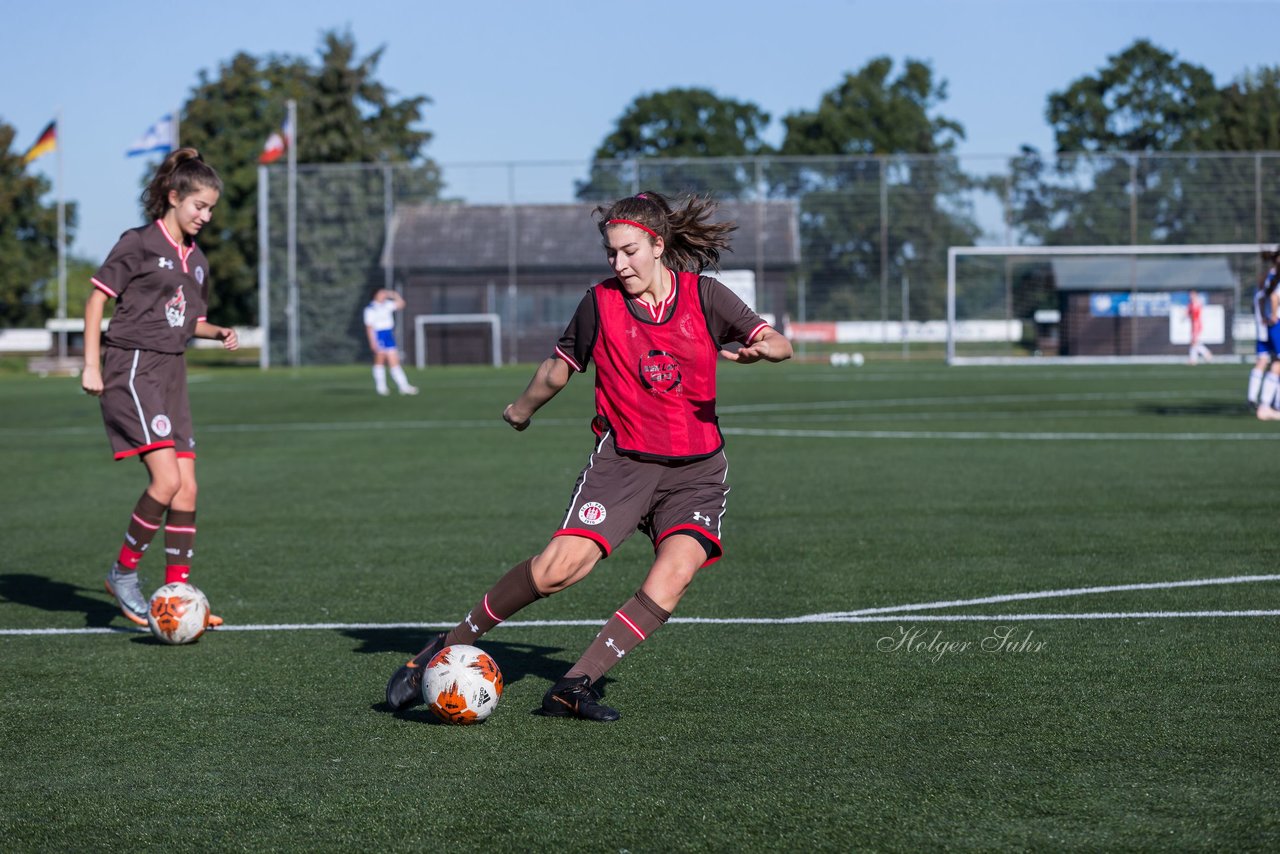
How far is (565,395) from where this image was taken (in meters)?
25.7

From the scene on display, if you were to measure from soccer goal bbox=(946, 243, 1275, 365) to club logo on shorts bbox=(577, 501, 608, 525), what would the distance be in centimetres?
3714

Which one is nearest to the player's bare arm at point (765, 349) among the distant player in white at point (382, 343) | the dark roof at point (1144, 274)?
the distant player in white at point (382, 343)

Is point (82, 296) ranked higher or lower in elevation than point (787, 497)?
higher

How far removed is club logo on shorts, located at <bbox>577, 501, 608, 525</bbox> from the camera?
195 inches

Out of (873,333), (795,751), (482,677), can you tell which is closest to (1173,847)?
(795,751)

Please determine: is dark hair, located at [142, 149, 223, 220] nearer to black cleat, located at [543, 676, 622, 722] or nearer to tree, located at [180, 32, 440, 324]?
black cleat, located at [543, 676, 622, 722]

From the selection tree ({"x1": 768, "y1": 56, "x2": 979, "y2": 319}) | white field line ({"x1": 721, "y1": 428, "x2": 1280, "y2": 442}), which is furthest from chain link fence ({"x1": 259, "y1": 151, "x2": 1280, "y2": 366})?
white field line ({"x1": 721, "y1": 428, "x2": 1280, "y2": 442})

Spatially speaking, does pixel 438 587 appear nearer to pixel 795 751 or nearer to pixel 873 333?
pixel 795 751

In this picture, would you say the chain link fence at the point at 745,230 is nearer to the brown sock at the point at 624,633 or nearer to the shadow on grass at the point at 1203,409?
the shadow on grass at the point at 1203,409

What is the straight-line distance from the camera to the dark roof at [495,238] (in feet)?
152

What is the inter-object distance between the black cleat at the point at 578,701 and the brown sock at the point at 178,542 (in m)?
2.85

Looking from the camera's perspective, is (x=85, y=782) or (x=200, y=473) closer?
(x=85, y=782)

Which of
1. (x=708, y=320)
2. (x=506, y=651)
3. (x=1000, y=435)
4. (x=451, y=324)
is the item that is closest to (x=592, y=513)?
(x=708, y=320)

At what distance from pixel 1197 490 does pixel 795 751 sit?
24.4 ft
